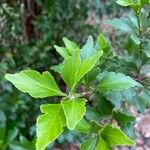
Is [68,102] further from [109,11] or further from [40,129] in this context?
[109,11]

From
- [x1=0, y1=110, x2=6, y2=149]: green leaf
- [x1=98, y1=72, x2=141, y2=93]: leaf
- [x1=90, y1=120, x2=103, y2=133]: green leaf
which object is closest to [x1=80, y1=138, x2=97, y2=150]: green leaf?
[x1=90, y1=120, x2=103, y2=133]: green leaf

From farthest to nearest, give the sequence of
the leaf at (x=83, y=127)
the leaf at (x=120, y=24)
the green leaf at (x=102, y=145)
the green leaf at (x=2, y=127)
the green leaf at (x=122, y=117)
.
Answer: the green leaf at (x=2, y=127)
the leaf at (x=120, y=24)
the green leaf at (x=122, y=117)
the leaf at (x=83, y=127)
the green leaf at (x=102, y=145)

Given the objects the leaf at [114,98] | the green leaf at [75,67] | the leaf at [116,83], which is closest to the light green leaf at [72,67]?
the green leaf at [75,67]

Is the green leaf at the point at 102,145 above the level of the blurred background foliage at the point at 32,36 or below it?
above

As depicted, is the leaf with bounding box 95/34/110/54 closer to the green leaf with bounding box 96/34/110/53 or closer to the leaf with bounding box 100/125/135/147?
the green leaf with bounding box 96/34/110/53

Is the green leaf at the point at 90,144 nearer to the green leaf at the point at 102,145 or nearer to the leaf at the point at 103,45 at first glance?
the green leaf at the point at 102,145

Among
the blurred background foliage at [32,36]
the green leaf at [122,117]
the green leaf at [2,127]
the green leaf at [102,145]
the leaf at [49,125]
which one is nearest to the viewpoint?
the leaf at [49,125]

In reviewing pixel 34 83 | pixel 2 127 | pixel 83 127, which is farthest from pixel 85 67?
pixel 2 127
